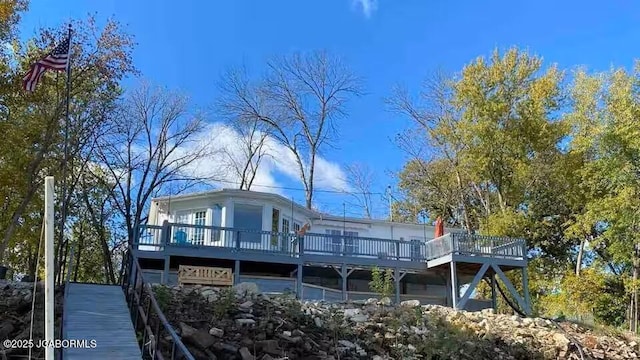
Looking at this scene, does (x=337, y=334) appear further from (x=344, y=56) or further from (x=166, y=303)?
(x=344, y=56)

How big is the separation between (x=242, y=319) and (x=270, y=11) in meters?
16.2

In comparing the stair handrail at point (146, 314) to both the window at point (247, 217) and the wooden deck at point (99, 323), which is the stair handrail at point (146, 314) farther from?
the window at point (247, 217)

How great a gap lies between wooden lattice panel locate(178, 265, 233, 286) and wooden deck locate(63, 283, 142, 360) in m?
4.01

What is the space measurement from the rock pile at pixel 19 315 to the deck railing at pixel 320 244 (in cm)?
470

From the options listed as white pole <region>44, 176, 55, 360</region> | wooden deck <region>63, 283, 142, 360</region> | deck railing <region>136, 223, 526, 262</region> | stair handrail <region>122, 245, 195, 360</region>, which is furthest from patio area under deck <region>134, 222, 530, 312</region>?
white pole <region>44, 176, 55, 360</region>

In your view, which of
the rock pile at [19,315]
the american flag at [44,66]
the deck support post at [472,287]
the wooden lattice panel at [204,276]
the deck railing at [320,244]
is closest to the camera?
the rock pile at [19,315]

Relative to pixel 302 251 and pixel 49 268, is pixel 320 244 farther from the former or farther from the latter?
pixel 49 268

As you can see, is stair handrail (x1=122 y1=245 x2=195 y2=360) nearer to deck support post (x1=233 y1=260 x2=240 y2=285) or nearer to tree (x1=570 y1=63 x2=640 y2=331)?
deck support post (x1=233 y1=260 x2=240 y2=285)

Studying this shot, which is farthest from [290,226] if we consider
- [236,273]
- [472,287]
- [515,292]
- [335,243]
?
[515,292]

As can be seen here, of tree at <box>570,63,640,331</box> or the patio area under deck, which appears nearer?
the patio area under deck

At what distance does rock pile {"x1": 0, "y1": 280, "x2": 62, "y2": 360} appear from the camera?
28.9 feet

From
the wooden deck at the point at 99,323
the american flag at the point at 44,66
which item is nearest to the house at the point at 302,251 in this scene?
the wooden deck at the point at 99,323

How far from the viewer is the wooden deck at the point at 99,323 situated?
7945 mm

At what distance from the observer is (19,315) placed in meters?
10.9
